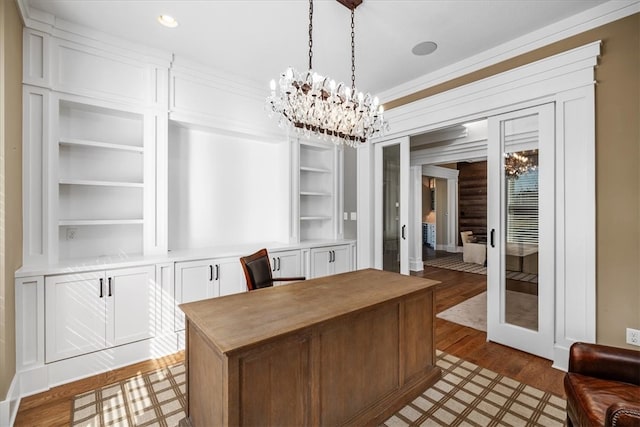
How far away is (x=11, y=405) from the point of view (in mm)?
1895

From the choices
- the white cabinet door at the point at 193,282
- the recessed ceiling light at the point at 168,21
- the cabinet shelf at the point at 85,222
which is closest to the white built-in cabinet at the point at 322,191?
the white cabinet door at the point at 193,282

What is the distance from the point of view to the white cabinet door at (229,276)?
3.12 meters

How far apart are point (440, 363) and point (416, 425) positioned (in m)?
0.87

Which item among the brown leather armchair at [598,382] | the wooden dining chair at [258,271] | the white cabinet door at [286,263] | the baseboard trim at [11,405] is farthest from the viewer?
the white cabinet door at [286,263]

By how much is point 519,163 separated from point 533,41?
1118 mm

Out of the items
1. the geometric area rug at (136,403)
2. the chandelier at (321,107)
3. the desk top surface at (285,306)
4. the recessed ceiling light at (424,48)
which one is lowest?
the geometric area rug at (136,403)

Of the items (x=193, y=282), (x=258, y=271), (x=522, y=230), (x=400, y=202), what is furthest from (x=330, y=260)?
(x=522, y=230)

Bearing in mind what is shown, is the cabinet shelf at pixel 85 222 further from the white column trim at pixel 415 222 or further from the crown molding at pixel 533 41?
the white column trim at pixel 415 222

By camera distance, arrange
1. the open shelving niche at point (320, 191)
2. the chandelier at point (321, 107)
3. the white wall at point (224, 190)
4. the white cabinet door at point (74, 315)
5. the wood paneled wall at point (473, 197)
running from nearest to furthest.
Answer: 1. the chandelier at point (321, 107)
2. the white cabinet door at point (74, 315)
3. the white wall at point (224, 190)
4. the open shelving niche at point (320, 191)
5. the wood paneled wall at point (473, 197)

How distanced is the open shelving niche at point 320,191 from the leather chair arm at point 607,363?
320cm

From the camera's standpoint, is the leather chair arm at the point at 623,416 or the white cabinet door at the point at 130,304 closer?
the leather chair arm at the point at 623,416

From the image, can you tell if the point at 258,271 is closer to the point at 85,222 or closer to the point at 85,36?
the point at 85,222

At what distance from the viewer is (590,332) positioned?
92.3 inches

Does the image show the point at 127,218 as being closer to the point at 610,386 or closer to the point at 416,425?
the point at 416,425
